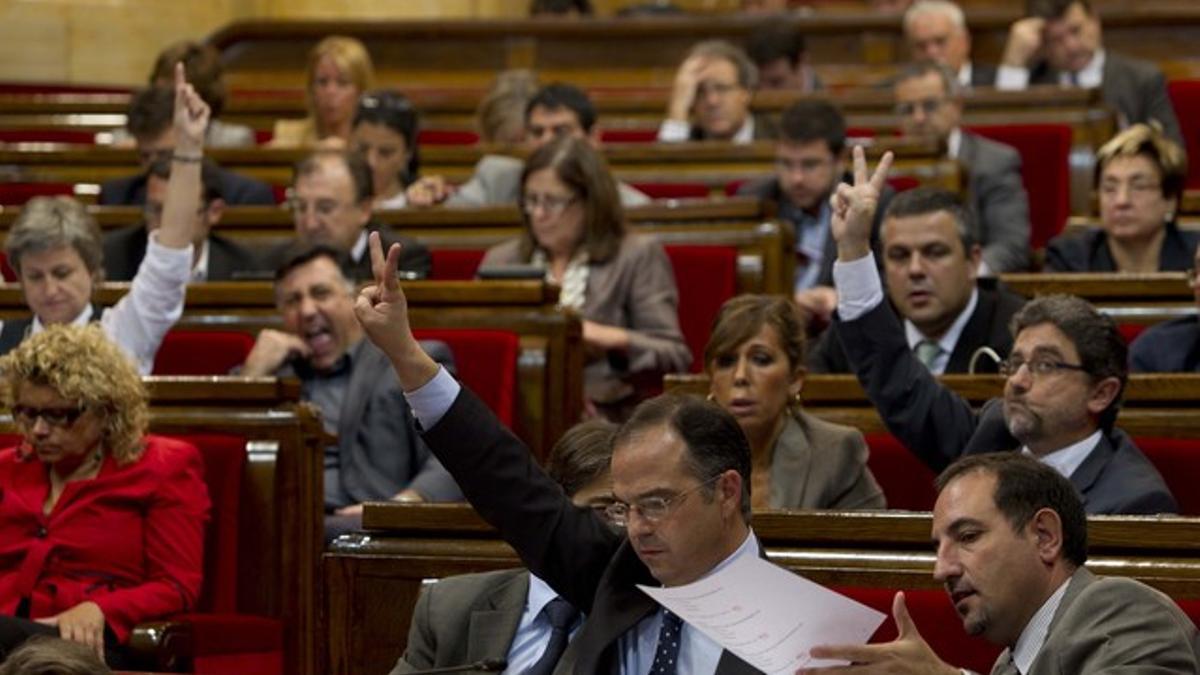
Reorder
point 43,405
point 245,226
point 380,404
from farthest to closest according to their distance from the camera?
point 245,226 → point 380,404 → point 43,405

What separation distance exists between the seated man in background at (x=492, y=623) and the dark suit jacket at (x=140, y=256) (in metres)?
2.35

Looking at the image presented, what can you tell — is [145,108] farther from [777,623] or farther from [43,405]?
[777,623]

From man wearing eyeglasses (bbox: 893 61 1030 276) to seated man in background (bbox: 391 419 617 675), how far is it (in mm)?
2600

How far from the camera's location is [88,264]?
13.5ft

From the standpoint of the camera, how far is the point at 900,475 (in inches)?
139

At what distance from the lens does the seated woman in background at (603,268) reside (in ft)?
14.8

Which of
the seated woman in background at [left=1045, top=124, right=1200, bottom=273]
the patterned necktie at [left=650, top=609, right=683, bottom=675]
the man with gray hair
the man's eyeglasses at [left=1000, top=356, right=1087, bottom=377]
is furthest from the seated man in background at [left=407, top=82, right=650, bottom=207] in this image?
the patterned necktie at [left=650, top=609, right=683, bottom=675]

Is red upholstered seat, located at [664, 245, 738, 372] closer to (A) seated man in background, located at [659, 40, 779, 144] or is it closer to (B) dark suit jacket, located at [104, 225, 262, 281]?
(B) dark suit jacket, located at [104, 225, 262, 281]

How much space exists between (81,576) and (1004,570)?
1.51m

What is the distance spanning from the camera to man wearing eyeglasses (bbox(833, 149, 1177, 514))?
306cm

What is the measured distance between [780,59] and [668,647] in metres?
4.45

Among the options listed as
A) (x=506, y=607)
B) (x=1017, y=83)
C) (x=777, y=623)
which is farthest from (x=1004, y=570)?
(x=1017, y=83)

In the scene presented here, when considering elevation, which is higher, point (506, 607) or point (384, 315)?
point (384, 315)

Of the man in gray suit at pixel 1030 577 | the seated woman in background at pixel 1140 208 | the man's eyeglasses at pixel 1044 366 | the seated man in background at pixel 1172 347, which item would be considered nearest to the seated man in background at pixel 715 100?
the seated woman in background at pixel 1140 208
